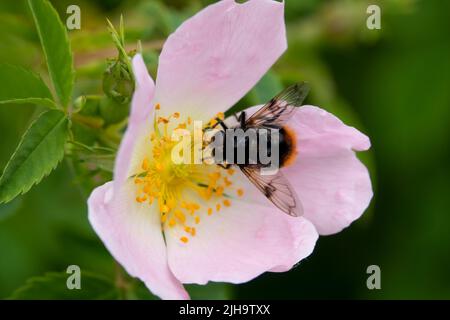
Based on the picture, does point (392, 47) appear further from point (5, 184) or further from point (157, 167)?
point (5, 184)

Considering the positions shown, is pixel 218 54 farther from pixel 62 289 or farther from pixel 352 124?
pixel 352 124

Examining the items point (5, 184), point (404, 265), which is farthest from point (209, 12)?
point (404, 265)

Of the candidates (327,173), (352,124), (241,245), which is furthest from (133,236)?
(352,124)

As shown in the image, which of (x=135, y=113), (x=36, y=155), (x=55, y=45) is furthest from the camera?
(x=55, y=45)

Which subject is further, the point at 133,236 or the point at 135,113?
the point at 133,236

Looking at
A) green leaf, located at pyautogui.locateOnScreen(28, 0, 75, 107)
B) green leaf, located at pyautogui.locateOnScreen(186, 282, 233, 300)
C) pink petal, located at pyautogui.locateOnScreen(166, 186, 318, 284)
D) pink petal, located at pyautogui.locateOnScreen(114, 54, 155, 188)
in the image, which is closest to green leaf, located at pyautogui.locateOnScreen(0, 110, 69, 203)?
green leaf, located at pyautogui.locateOnScreen(28, 0, 75, 107)

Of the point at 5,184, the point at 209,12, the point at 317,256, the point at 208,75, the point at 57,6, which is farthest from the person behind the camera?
the point at 317,256
